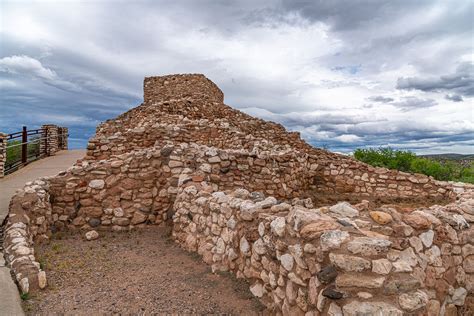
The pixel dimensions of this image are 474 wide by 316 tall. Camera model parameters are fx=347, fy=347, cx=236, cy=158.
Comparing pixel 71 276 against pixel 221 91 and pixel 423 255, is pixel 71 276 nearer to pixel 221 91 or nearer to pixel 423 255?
pixel 423 255

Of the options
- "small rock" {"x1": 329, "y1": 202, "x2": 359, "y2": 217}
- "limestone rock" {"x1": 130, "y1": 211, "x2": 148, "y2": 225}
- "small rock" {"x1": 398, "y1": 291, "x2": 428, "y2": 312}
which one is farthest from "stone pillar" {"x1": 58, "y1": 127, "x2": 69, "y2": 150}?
"small rock" {"x1": 398, "y1": 291, "x2": 428, "y2": 312}

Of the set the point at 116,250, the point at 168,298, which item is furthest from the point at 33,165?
the point at 168,298

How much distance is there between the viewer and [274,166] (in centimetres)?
897

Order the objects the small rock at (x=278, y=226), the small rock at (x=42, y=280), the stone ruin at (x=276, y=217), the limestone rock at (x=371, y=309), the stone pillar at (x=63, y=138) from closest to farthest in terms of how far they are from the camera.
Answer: the limestone rock at (x=371, y=309)
the stone ruin at (x=276, y=217)
the small rock at (x=278, y=226)
the small rock at (x=42, y=280)
the stone pillar at (x=63, y=138)

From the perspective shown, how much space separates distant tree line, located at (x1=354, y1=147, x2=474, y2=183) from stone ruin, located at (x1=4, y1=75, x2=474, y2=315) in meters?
6.85

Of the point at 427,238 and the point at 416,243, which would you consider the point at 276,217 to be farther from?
the point at 427,238

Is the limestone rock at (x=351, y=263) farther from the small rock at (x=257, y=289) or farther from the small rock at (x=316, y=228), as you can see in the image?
the small rock at (x=257, y=289)

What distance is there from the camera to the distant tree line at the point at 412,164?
17719 millimetres

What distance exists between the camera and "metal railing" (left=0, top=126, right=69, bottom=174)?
46.2 ft

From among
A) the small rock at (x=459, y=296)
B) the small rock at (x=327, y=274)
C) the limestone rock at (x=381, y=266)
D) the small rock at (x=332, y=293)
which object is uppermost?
the limestone rock at (x=381, y=266)

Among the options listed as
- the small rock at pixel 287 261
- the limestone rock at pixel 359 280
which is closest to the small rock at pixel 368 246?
the limestone rock at pixel 359 280

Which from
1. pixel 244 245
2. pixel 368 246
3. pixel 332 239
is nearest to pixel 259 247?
pixel 244 245

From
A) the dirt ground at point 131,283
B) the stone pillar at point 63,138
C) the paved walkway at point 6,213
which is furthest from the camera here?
the stone pillar at point 63,138

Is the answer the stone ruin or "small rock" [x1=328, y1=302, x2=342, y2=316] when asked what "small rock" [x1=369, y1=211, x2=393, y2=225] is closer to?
the stone ruin
